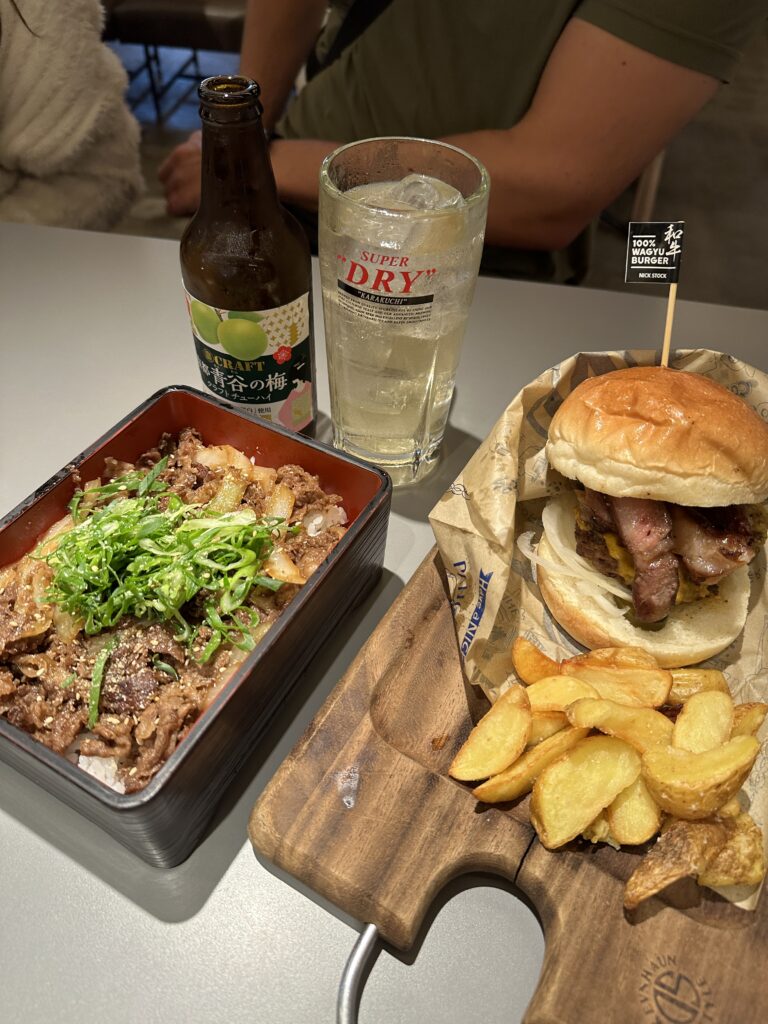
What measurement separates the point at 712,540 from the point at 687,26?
1.31 m

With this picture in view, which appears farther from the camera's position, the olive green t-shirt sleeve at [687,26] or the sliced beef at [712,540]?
the olive green t-shirt sleeve at [687,26]

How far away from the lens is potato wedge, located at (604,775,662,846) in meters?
0.90

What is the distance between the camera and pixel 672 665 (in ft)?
3.81

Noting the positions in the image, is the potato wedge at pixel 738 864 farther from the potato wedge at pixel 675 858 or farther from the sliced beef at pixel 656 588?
the sliced beef at pixel 656 588

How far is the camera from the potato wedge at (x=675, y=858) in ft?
2.75

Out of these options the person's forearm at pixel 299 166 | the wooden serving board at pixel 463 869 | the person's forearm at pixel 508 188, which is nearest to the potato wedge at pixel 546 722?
the wooden serving board at pixel 463 869

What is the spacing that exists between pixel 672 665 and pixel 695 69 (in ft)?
4.80

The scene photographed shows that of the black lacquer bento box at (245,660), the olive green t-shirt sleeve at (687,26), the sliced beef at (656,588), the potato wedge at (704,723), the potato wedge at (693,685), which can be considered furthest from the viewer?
the olive green t-shirt sleeve at (687,26)

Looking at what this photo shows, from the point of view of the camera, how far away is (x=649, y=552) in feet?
3.74

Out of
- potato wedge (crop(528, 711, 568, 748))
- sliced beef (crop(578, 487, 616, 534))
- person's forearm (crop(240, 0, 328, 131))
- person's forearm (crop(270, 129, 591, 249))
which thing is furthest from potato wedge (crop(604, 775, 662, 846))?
person's forearm (crop(240, 0, 328, 131))

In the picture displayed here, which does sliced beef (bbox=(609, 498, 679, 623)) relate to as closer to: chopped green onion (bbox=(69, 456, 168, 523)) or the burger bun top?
the burger bun top

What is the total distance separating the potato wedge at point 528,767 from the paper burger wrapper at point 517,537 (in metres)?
0.17

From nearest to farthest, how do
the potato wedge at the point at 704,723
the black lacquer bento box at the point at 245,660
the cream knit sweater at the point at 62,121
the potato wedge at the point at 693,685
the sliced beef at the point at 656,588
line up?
the black lacquer bento box at the point at 245,660, the potato wedge at the point at 704,723, the potato wedge at the point at 693,685, the sliced beef at the point at 656,588, the cream knit sweater at the point at 62,121

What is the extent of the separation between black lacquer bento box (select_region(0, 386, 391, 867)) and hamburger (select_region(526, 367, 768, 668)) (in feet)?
1.07
